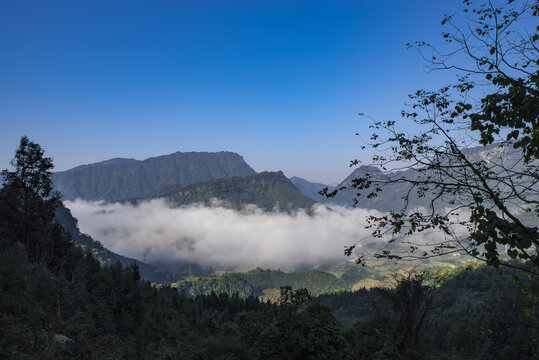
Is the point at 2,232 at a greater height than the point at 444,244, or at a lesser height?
lesser

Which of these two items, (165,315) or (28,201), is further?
(165,315)

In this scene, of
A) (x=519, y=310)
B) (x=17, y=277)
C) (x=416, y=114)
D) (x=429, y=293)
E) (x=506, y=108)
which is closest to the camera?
(x=506, y=108)

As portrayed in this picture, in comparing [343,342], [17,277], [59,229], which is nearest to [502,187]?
[343,342]

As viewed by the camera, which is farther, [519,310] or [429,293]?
[519,310]

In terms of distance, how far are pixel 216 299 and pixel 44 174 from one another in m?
78.7

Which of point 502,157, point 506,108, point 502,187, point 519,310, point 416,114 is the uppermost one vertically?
point 416,114

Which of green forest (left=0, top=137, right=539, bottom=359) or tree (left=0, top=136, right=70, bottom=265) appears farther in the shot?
tree (left=0, top=136, right=70, bottom=265)

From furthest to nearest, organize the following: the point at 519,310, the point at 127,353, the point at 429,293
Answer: the point at 519,310, the point at 429,293, the point at 127,353

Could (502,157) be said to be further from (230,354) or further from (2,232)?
(2,232)

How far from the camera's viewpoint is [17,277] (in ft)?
57.3

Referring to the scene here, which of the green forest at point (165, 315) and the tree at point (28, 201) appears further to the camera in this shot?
the tree at point (28, 201)

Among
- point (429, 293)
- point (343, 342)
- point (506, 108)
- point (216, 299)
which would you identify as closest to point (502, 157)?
point (506, 108)

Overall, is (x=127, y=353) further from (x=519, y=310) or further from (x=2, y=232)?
(x=519, y=310)

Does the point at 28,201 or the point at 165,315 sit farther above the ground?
the point at 28,201
